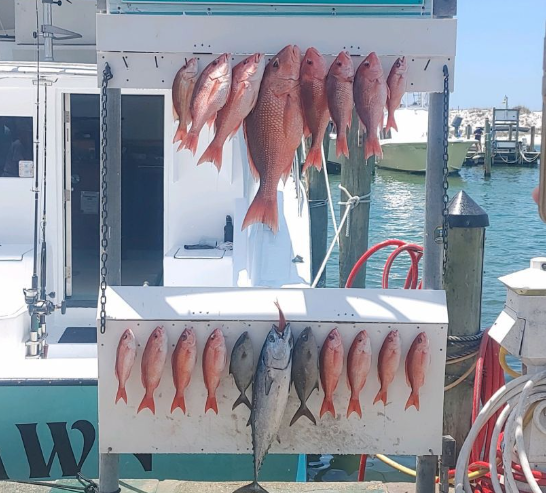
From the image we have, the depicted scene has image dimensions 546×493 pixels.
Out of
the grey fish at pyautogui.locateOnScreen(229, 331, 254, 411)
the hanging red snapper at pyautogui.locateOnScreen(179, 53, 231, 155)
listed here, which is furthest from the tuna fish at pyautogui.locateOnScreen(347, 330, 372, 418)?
the hanging red snapper at pyautogui.locateOnScreen(179, 53, 231, 155)

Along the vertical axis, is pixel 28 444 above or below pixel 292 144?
below

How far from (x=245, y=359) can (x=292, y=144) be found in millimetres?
824

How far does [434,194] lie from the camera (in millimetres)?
3215

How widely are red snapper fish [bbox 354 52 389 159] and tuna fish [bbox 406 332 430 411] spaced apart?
0.74 meters

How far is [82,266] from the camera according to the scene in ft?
24.1

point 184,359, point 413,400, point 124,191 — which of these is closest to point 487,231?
point 124,191

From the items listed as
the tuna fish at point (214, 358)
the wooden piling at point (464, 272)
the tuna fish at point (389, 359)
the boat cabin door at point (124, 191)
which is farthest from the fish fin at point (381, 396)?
the boat cabin door at point (124, 191)

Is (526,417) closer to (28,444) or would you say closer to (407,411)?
(407,411)

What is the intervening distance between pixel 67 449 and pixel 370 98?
2966 millimetres

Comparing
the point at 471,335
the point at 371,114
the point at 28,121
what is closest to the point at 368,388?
the point at 371,114

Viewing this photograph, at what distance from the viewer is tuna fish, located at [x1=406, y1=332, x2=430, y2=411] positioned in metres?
2.92

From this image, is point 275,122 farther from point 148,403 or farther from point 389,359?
point 148,403

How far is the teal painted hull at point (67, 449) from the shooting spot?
4.46 metres

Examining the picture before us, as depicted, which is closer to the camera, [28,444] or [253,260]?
[28,444]
